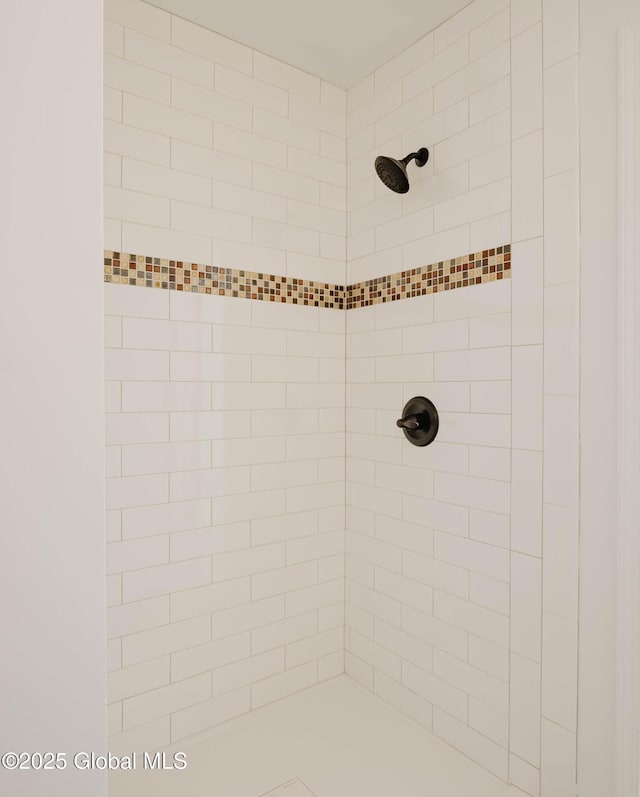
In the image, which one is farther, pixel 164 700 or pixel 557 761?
pixel 164 700

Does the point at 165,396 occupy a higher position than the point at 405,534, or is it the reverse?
the point at 165,396

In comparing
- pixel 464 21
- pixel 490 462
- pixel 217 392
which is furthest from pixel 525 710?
pixel 464 21

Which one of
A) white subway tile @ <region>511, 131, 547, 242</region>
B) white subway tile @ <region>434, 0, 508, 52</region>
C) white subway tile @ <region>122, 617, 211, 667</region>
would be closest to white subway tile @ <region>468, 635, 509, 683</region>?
white subway tile @ <region>122, 617, 211, 667</region>

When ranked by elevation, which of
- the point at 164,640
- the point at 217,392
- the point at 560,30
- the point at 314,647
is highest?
the point at 560,30

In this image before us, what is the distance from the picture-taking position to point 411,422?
5.54 feet

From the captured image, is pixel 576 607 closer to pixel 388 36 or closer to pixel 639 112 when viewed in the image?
pixel 639 112

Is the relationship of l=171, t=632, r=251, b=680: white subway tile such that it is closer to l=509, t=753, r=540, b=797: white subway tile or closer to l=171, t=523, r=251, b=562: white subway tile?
l=171, t=523, r=251, b=562: white subway tile

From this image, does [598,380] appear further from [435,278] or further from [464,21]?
[464,21]

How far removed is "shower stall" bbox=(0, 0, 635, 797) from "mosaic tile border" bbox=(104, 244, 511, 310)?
1 centimetres

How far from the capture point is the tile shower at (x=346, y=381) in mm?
1395

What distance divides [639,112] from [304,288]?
3.81ft

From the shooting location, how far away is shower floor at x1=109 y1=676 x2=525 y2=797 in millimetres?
1466

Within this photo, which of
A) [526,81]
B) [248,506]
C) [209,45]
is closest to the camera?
[526,81]

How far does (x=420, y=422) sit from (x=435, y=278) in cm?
49
